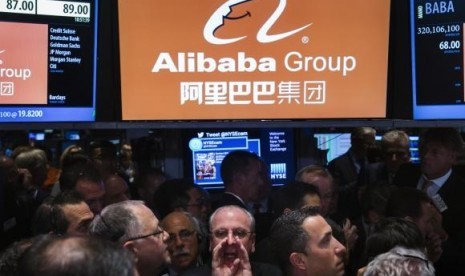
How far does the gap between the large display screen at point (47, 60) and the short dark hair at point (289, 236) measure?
1.91 metres

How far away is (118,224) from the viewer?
337 centimetres

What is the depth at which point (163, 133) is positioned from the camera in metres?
6.80

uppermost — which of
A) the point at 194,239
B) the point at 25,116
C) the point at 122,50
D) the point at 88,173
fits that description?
the point at 122,50

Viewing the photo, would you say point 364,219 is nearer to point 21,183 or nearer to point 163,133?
point 163,133

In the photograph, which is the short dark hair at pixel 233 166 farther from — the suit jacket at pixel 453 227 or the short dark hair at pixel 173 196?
the suit jacket at pixel 453 227

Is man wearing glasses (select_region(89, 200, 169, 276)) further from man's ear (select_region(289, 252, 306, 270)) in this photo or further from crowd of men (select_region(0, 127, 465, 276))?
man's ear (select_region(289, 252, 306, 270))

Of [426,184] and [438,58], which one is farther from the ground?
[438,58]

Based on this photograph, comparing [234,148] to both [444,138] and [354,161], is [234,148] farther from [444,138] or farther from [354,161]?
[444,138]

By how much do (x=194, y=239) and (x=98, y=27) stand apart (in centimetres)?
170

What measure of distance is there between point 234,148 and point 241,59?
2875 millimetres

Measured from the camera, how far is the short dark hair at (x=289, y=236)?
11.7 ft

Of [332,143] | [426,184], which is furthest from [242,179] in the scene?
[332,143]

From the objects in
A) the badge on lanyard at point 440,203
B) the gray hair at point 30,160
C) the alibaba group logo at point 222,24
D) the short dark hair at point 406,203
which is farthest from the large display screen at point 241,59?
the gray hair at point 30,160

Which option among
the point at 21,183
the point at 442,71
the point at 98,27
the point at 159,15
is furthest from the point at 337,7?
the point at 21,183
